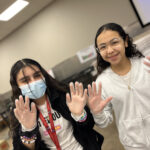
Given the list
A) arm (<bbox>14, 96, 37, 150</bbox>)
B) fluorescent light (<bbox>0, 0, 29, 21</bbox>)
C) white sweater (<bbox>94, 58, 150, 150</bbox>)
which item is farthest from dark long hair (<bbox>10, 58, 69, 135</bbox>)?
fluorescent light (<bbox>0, 0, 29, 21</bbox>)

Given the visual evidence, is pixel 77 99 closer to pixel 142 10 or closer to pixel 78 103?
pixel 78 103

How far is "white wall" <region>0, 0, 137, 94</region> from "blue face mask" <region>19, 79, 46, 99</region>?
9.76 feet

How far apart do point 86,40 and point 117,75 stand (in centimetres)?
299

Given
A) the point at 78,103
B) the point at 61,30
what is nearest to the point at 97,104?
the point at 78,103

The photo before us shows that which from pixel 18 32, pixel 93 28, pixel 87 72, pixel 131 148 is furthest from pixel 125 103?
pixel 18 32

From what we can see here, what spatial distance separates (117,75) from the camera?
108 cm

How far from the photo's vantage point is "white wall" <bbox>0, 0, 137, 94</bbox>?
11.6 ft

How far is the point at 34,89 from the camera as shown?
111cm

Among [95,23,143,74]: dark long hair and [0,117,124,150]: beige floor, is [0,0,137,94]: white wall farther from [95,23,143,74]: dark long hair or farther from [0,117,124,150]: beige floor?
[95,23,143,74]: dark long hair

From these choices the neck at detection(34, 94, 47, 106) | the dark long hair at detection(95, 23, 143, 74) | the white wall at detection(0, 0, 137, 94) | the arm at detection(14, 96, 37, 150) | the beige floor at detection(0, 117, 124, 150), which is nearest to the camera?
the arm at detection(14, 96, 37, 150)

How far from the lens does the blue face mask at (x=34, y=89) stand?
1.11 metres

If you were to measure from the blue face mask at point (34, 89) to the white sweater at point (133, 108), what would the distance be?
18.9 inches

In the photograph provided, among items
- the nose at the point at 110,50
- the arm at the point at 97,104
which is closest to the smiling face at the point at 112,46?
the nose at the point at 110,50

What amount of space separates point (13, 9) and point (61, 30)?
4.50 feet
